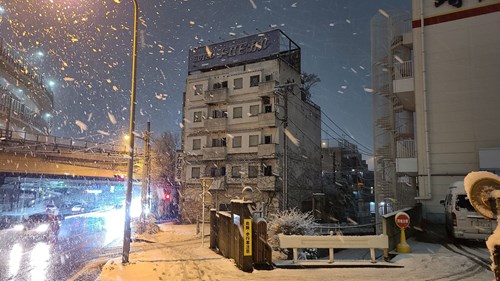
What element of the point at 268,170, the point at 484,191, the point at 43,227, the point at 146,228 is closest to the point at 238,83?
the point at 268,170

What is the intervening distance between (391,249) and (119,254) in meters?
11.9

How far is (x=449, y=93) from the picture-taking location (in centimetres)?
2277

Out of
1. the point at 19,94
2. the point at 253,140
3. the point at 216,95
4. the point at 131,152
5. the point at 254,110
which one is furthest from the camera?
the point at 19,94

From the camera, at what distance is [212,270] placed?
35.6ft

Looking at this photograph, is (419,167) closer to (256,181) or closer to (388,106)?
(388,106)

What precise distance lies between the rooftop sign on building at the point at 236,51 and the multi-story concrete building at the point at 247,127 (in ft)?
0.37

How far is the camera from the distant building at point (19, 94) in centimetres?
5538

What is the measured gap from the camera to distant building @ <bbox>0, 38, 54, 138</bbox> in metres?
55.4

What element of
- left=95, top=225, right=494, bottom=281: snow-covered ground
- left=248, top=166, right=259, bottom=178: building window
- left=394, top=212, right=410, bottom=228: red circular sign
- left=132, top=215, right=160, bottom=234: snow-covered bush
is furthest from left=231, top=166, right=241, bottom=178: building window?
left=394, top=212, right=410, bottom=228: red circular sign

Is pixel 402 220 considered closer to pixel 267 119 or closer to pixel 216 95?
pixel 267 119

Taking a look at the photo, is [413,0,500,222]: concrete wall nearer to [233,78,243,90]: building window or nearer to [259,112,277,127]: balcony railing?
[259,112,277,127]: balcony railing

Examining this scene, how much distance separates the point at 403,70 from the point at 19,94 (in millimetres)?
70618

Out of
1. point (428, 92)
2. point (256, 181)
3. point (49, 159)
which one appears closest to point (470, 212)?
point (428, 92)

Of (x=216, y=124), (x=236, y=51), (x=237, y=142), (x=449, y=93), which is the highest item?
(x=236, y=51)
